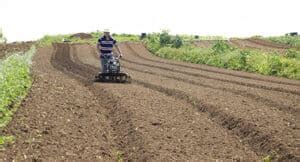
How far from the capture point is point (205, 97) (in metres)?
19.4

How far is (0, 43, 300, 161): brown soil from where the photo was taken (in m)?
11.6

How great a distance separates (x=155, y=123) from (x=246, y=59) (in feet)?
78.9

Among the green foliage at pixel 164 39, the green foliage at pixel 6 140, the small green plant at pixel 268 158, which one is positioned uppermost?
the green foliage at pixel 6 140

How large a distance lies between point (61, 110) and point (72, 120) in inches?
58.6

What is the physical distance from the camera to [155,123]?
47.8 feet

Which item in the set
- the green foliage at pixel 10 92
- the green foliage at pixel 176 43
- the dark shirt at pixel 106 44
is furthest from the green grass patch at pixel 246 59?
the green foliage at pixel 10 92

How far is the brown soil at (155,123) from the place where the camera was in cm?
1158

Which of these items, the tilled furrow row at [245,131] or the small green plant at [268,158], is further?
the tilled furrow row at [245,131]

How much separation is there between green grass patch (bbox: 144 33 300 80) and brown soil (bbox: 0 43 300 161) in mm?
9757

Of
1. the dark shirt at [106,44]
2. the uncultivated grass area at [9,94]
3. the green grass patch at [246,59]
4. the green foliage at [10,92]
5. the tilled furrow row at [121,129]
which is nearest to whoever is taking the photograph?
the tilled furrow row at [121,129]

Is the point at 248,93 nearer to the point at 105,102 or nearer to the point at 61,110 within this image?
the point at 105,102

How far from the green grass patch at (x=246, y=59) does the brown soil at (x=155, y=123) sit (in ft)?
32.0

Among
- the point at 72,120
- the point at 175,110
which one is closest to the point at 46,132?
the point at 72,120

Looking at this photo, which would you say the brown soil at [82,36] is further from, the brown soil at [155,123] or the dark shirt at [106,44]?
the brown soil at [155,123]
